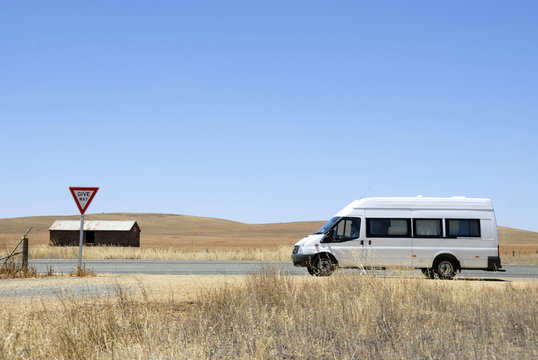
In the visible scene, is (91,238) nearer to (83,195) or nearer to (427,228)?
(83,195)

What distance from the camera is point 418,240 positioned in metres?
17.8

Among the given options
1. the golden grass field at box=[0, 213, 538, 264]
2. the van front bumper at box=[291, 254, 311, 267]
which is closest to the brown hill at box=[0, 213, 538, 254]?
the golden grass field at box=[0, 213, 538, 264]

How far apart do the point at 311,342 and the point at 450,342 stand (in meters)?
1.65

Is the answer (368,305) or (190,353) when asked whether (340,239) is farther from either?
(190,353)

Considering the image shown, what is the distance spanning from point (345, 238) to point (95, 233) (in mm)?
45346

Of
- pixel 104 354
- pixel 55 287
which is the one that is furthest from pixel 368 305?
pixel 55 287

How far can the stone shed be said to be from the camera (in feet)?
188

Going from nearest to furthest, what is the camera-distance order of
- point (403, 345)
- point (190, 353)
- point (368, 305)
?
point (190, 353), point (403, 345), point (368, 305)

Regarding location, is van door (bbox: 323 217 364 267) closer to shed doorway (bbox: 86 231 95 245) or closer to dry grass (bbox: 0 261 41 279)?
dry grass (bbox: 0 261 41 279)

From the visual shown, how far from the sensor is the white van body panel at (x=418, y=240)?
1773cm

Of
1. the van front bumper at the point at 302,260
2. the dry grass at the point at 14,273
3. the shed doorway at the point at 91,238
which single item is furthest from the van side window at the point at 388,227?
the shed doorway at the point at 91,238

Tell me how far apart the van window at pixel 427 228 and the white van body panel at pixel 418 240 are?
73mm

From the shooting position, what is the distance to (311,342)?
648 cm

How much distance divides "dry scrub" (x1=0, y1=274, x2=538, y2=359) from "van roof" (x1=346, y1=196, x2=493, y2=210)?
26.4 ft
